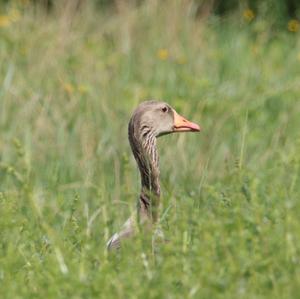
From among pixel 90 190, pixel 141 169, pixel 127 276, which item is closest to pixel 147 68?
pixel 90 190

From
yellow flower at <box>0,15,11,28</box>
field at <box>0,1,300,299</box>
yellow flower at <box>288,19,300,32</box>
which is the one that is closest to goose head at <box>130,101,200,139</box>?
field at <box>0,1,300,299</box>

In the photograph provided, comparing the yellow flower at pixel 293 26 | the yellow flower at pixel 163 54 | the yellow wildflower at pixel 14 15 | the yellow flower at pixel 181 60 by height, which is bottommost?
the yellow flower at pixel 181 60

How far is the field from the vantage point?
459 cm

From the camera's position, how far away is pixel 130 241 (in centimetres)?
480

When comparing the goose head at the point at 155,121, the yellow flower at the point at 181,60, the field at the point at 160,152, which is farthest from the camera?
the yellow flower at the point at 181,60

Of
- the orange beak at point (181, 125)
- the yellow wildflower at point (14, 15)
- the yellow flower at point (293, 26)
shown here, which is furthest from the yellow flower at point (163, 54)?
the orange beak at point (181, 125)

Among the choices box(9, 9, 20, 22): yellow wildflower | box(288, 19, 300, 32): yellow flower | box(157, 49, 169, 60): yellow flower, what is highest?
box(9, 9, 20, 22): yellow wildflower

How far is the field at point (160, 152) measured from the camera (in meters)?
4.59

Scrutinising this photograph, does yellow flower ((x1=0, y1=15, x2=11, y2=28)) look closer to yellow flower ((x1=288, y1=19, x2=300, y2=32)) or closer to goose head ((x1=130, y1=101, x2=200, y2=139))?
yellow flower ((x1=288, y1=19, x2=300, y2=32))

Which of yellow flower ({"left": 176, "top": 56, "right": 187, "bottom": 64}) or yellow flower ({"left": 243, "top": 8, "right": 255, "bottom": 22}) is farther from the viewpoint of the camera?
Answer: yellow flower ({"left": 243, "top": 8, "right": 255, "bottom": 22})

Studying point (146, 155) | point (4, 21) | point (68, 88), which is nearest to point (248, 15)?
point (4, 21)

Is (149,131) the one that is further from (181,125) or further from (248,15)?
(248,15)

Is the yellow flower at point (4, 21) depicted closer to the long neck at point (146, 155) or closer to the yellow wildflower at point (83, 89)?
the yellow wildflower at point (83, 89)

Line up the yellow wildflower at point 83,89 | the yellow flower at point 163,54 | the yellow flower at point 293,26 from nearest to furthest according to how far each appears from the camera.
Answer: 1. the yellow wildflower at point 83,89
2. the yellow flower at point 163,54
3. the yellow flower at point 293,26
